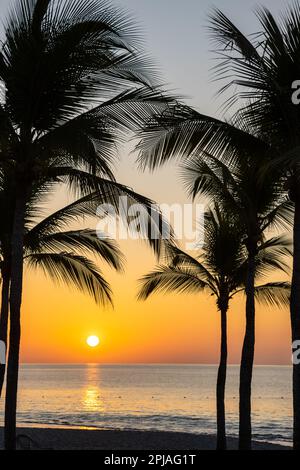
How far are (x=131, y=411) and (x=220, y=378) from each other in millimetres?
46098

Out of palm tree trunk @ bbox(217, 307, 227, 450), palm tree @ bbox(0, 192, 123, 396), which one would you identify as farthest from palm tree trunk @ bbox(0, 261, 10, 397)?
palm tree trunk @ bbox(217, 307, 227, 450)

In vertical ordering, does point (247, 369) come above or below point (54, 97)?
below

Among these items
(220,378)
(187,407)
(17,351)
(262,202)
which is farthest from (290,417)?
(17,351)

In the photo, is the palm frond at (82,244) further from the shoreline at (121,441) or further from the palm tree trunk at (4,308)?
the shoreline at (121,441)

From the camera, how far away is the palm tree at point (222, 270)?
19578 mm

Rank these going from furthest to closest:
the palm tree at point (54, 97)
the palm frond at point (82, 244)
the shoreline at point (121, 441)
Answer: the shoreline at point (121, 441), the palm frond at point (82, 244), the palm tree at point (54, 97)

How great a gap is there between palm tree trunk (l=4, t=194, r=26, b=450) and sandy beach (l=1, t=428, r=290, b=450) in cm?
1063

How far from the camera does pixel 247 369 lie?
15117 mm

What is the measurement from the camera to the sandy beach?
79.0ft

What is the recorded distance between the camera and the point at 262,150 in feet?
43.7

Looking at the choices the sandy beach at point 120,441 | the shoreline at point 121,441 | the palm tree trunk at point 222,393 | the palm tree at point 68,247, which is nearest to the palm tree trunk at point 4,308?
the palm tree at point 68,247

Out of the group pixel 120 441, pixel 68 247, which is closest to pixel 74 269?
pixel 68 247

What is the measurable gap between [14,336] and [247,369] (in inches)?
206

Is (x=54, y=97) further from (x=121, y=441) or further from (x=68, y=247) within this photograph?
(x=121, y=441)
